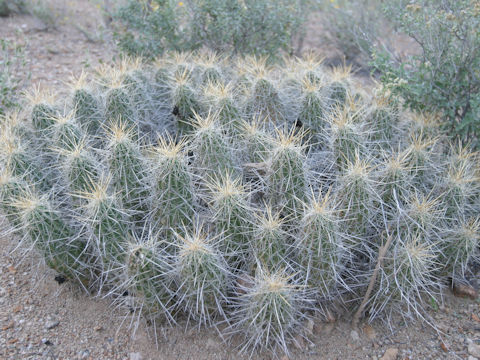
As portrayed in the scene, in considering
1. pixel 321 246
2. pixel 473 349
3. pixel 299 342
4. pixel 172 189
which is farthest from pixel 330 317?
pixel 172 189

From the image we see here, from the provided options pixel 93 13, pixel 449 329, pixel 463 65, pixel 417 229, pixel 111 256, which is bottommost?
pixel 93 13

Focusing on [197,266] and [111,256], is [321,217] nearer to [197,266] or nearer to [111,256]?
[197,266]

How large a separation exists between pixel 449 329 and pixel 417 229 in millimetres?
710

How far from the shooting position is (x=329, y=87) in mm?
3934

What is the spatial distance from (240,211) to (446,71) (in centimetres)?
243

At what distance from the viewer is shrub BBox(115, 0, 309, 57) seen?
515cm

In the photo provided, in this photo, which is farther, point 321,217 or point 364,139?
point 364,139

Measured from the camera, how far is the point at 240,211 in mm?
2660

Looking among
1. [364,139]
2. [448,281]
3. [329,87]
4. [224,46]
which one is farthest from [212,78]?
[448,281]

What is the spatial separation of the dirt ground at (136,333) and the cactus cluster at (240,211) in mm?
121

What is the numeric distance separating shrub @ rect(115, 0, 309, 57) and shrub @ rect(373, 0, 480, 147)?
6.23 feet

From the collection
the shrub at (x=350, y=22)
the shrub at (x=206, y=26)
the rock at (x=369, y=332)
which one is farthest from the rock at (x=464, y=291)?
the shrub at (x=350, y=22)

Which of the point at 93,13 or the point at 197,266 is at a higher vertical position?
the point at 197,266

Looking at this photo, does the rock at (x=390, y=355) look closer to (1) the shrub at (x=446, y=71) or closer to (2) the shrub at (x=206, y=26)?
(1) the shrub at (x=446, y=71)
